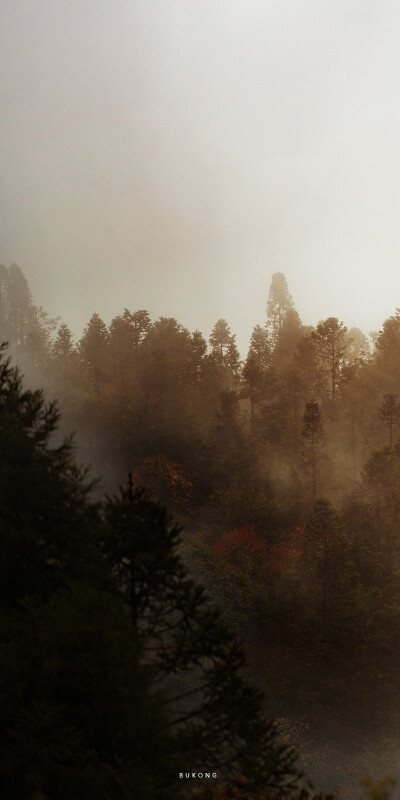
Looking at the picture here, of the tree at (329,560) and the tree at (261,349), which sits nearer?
the tree at (329,560)

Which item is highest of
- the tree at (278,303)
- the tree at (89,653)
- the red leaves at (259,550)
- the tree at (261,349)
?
the tree at (278,303)

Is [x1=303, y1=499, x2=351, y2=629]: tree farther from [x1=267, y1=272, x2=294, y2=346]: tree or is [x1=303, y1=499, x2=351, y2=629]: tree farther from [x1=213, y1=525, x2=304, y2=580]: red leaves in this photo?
[x1=267, y1=272, x2=294, y2=346]: tree

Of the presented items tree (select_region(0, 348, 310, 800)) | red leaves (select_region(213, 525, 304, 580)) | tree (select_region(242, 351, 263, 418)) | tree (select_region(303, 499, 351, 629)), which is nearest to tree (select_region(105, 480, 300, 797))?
Answer: tree (select_region(0, 348, 310, 800))

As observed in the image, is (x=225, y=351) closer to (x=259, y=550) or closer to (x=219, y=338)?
(x=219, y=338)

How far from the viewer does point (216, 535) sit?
38562 millimetres

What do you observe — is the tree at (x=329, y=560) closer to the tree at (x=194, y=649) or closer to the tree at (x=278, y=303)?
the tree at (x=194, y=649)

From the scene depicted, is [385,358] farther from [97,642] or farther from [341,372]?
[97,642]

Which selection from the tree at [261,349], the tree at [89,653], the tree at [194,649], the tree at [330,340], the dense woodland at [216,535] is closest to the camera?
the tree at [89,653]

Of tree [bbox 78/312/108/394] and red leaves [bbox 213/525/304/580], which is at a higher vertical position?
tree [bbox 78/312/108/394]

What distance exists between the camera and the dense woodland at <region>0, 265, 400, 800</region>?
7574 mm

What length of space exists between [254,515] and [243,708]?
28.6 metres

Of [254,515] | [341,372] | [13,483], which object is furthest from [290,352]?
[13,483]

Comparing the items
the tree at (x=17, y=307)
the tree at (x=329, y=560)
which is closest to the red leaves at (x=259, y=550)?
the tree at (x=329, y=560)

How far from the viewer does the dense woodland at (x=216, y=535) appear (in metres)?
7.57
